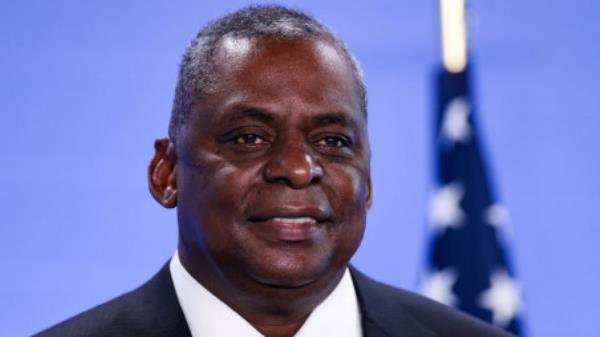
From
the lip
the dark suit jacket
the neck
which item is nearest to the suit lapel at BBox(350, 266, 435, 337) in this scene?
the dark suit jacket

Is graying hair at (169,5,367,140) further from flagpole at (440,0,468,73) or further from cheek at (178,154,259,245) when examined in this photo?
flagpole at (440,0,468,73)

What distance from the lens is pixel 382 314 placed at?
1449 millimetres

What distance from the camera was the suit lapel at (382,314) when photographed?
1.42 m

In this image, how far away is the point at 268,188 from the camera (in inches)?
47.9

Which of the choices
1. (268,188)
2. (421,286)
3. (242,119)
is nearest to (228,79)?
(242,119)

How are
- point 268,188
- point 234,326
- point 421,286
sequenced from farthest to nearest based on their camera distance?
1. point 421,286
2. point 234,326
3. point 268,188

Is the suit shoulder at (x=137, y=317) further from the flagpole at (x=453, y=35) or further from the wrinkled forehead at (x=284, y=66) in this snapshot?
the flagpole at (x=453, y=35)

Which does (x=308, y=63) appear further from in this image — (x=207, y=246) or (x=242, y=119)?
(x=207, y=246)

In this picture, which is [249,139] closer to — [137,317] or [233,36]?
[233,36]

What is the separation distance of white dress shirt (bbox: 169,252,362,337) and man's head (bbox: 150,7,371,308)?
29mm

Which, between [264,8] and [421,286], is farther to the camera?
[421,286]

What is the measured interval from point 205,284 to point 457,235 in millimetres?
1775

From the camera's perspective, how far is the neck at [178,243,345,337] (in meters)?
1.29

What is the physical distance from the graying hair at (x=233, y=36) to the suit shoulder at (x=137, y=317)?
23cm
